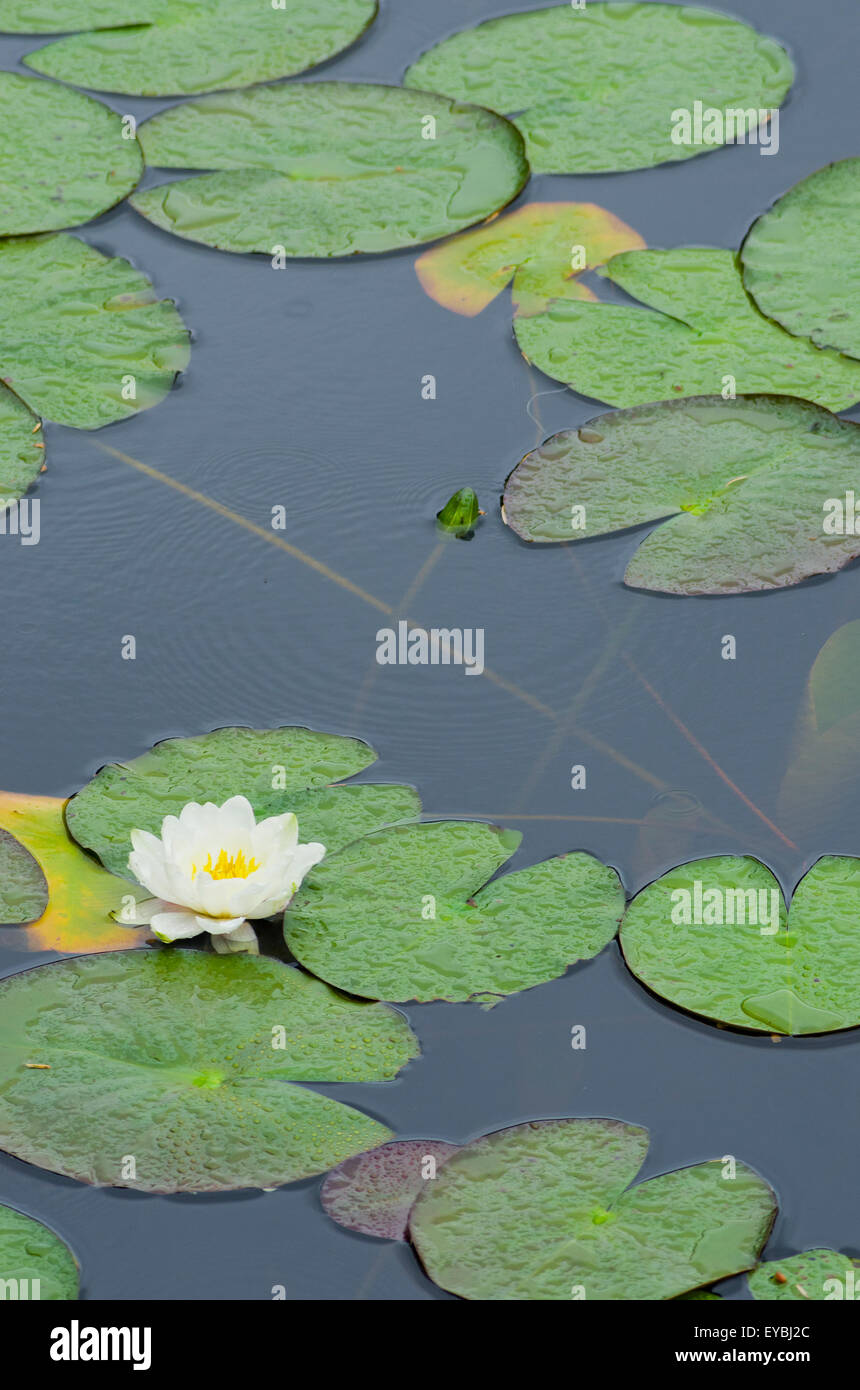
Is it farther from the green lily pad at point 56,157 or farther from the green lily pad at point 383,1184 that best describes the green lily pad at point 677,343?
the green lily pad at point 383,1184

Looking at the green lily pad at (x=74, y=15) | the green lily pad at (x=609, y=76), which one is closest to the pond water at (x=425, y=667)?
the green lily pad at (x=609, y=76)

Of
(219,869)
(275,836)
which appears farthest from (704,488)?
(219,869)

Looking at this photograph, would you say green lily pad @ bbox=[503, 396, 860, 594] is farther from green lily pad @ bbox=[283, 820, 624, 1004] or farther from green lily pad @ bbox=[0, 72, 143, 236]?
green lily pad @ bbox=[0, 72, 143, 236]

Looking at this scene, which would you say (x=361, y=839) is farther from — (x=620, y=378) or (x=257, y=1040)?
(x=620, y=378)

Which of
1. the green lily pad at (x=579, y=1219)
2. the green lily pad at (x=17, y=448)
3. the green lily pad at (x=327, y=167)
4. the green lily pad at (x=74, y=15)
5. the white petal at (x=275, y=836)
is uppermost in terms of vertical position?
the green lily pad at (x=74, y=15)

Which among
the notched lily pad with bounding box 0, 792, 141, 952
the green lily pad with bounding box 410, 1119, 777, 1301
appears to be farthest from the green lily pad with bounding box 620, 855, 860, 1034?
the notched lily pad with bounding box 0, 792, 141, 952

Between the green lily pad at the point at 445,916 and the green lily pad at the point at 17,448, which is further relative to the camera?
the green lily pad at the point at 17,448

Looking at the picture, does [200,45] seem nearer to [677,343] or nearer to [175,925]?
[677,343]
